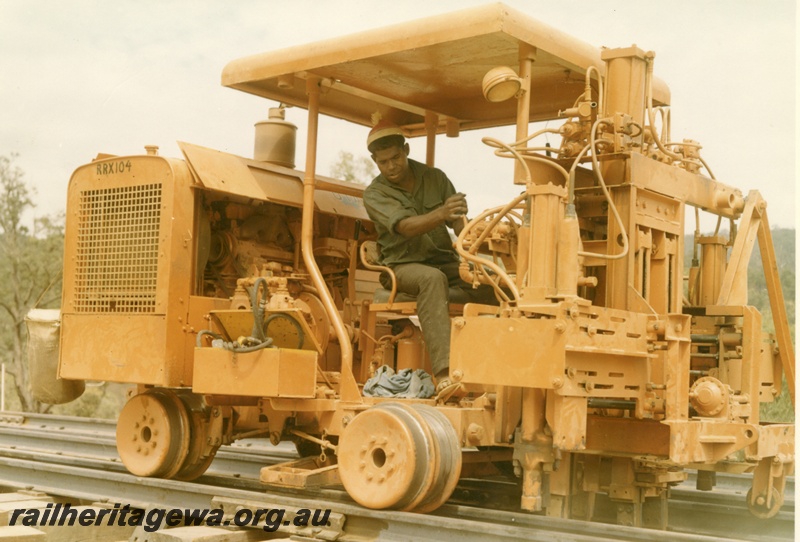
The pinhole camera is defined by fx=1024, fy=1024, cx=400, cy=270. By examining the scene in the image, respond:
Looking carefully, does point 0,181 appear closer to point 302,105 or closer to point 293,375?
point 302,105

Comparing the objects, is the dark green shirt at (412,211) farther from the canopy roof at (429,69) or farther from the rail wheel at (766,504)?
the rail wheel at (766,504)

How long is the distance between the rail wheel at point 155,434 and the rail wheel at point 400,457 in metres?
1.52

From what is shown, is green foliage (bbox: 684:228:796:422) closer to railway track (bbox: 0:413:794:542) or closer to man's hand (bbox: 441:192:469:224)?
railway track (bbox: 0:413:794:542)

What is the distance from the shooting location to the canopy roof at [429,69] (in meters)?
5.64

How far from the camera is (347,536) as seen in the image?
514 centimetres

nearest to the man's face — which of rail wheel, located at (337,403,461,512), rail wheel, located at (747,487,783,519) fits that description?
rail wheel, located at (337,403,461,512)

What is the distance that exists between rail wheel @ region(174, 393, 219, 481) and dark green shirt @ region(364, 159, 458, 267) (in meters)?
1.53

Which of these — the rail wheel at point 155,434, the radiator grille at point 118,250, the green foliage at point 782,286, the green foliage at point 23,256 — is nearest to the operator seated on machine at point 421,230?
the radiator grille at point 118,250

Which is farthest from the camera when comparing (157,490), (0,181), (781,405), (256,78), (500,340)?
(0,181)

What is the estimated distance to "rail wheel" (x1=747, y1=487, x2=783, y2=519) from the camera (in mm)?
5867

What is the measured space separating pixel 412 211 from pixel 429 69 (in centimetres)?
90

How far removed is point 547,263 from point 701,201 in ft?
5.42

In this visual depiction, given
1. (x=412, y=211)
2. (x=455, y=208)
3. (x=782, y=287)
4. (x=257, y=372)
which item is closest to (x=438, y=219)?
(x=455, y=208)

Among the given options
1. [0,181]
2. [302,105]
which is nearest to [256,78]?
[302,105]
